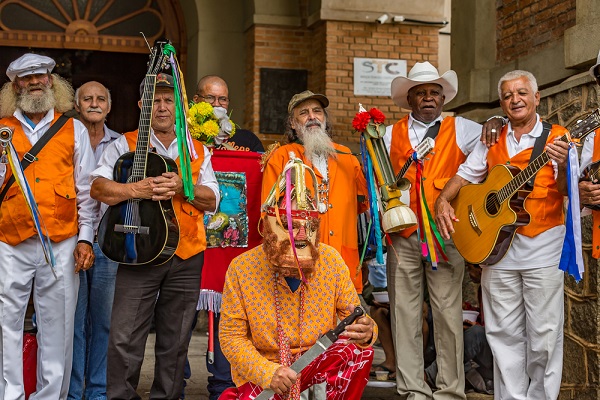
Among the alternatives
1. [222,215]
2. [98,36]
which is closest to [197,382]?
[222,215]

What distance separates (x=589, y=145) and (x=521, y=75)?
0.69 m

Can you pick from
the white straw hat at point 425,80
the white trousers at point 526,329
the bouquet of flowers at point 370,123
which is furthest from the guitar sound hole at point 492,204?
the white straw hat at point 425,80

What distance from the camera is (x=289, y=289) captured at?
5273 mm

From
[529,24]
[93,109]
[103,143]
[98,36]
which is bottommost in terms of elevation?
[103,143]

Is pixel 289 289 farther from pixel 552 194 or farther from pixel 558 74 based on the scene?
pixel 558 74

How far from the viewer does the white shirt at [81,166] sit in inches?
263

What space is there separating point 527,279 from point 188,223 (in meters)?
2.16

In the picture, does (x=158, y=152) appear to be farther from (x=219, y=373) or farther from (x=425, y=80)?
(x=425, y=80)

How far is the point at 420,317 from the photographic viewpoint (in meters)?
7.00

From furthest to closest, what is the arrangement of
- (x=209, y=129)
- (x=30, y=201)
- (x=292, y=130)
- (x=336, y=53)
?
(x=336, y=53), (x=292, y=130), (x=209, y=129), (x=30, y=201)

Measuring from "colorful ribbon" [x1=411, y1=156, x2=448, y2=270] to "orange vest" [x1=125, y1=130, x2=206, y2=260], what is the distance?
4.72ft

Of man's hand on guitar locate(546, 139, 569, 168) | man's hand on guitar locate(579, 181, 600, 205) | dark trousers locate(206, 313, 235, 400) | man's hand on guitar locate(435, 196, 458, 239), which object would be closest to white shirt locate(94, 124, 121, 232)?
dark trousers locate(206, 313, 235, 400)

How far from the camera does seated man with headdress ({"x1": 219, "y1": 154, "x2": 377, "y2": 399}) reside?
201 inches

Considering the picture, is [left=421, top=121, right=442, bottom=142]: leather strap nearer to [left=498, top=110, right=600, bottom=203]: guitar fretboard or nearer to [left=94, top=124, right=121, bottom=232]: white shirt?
[left=498, top=110, right=600, bottom=203]: guitar fretboard
